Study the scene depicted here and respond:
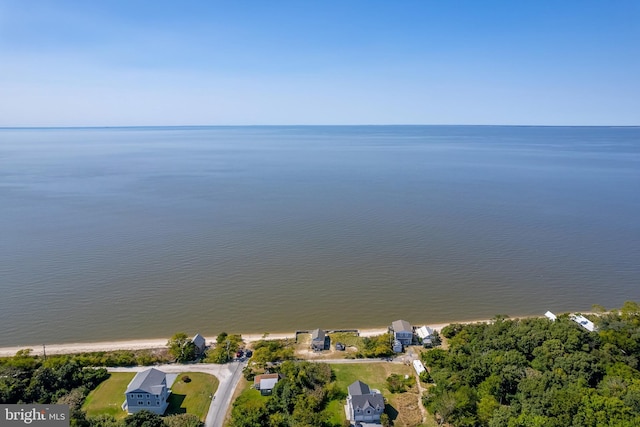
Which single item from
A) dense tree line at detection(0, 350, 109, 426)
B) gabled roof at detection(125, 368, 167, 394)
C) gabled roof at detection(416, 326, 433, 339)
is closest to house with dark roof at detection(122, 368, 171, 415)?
gabled roof at detection(125, 368, 167, 394)

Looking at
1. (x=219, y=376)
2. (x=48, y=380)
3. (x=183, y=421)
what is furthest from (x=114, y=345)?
(x=183, y=421)

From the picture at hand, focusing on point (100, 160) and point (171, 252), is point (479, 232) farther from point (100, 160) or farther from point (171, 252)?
point (100, 160)

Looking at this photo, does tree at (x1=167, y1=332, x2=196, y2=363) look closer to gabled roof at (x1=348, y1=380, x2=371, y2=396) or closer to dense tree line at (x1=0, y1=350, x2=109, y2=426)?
dense tree line at (x1=0, y1=350, x2=109, y2=426)

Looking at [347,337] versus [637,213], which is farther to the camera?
[637,213]

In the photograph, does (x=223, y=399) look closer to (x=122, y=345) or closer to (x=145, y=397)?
(x=145, y=397)

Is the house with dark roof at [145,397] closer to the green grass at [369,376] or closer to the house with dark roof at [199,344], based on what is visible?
the house with dark roof at [199,344]

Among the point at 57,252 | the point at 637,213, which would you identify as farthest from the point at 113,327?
the point at 637,213
